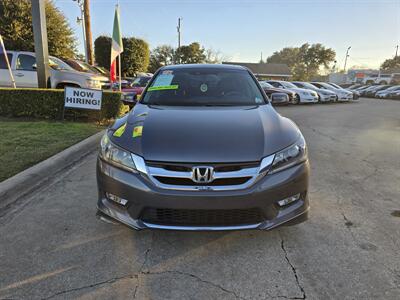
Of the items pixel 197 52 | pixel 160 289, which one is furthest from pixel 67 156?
pixel 197 52

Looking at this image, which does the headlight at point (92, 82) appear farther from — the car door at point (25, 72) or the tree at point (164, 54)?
the tree at point (164, 54)

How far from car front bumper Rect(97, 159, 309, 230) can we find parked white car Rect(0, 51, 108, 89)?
27.7ft

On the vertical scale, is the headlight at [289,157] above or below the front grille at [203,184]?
above

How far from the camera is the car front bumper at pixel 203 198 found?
7.60 feet

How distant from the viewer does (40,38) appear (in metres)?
8.62

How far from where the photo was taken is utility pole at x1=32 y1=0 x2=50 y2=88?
8477 millimetres

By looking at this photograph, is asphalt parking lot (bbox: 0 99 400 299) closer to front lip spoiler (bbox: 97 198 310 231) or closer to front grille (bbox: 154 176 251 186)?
front lip spoiler (bbox: 97 198 310 231)

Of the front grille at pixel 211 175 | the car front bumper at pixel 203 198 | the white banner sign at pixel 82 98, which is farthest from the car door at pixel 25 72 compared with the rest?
the front grille at pixel 211 175

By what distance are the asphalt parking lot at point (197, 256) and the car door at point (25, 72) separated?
27.4 feet

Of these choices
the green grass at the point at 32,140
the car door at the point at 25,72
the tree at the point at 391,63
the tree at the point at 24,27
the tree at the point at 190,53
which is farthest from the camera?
the tree at the point at 391,63

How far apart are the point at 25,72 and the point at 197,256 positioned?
10.6 metres

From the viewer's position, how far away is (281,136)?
8.86 feet

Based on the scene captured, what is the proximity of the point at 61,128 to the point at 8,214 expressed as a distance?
4267 mm

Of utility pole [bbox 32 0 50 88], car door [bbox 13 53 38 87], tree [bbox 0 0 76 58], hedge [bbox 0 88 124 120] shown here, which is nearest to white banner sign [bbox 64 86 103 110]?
hedge [bbox 0 88 124 120]
